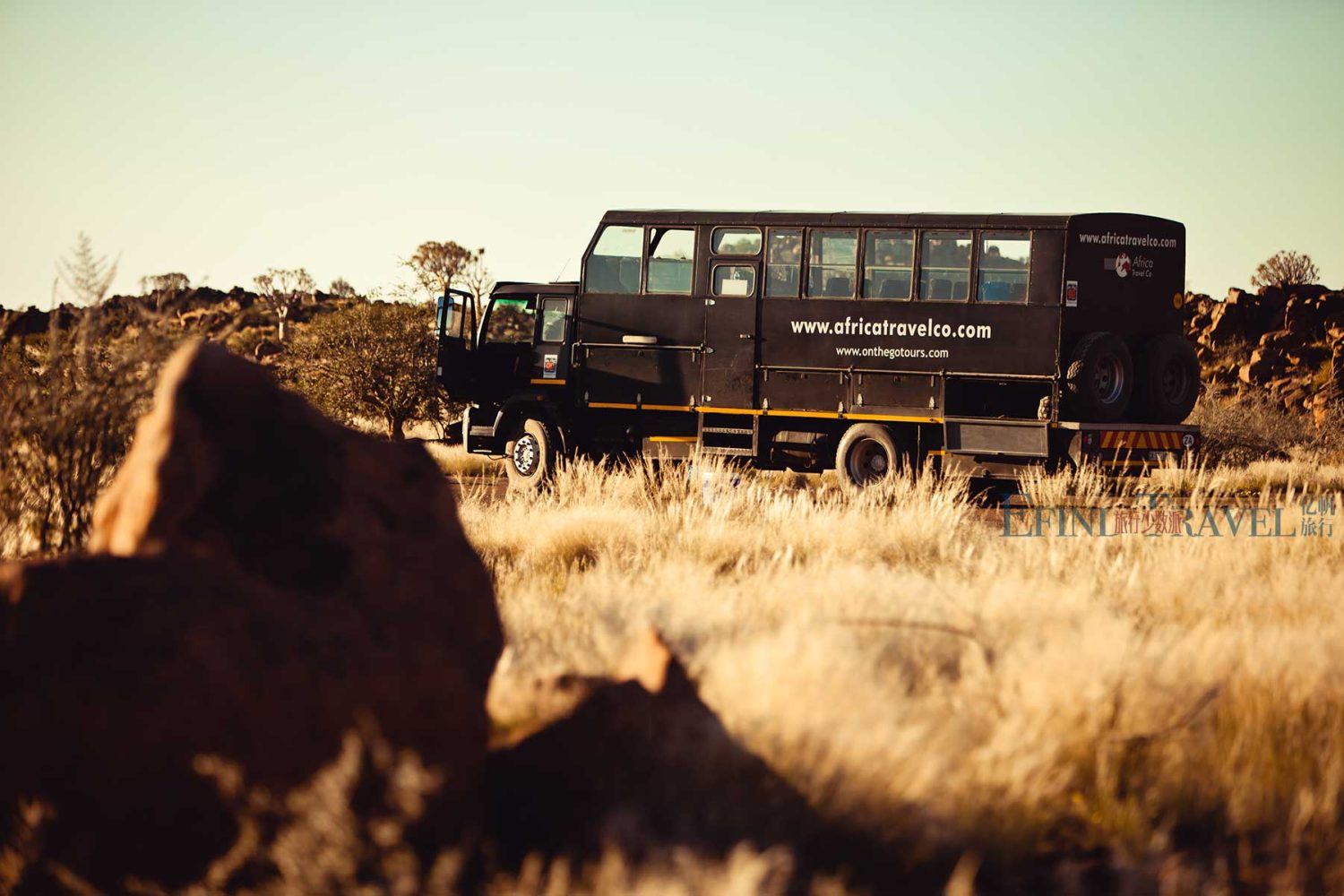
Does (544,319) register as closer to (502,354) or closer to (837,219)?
(502,354)

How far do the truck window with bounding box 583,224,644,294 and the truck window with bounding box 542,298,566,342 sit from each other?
22.6 inches

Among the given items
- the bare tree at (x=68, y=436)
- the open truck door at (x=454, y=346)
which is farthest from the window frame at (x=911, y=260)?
the bare tree at (x=68, y=436)

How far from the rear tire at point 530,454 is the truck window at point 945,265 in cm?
513

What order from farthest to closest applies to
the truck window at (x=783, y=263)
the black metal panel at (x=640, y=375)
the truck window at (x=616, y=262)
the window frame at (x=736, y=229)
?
the truck window at (x=616, y=262) < the black metal panel at (x=640, y=375) < the window frame at (x=736, y=229) < the truck window at (x=783, y=263)

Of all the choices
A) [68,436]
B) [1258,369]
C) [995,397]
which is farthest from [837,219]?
[1258,369]

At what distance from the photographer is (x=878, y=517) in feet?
30.1

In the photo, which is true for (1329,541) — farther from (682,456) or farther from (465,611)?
(682,456)

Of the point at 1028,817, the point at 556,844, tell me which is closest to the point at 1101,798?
the point at 1028,817

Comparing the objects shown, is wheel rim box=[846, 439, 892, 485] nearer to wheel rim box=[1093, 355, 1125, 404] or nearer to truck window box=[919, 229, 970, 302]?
truck window box=[919, 229, 970, 302]

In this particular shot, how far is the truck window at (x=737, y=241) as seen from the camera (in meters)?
15.4

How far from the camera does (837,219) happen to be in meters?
14.9

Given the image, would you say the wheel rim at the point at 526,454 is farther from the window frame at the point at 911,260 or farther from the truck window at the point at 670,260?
the window frame at the point at 911,260

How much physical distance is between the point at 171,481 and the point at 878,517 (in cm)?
623

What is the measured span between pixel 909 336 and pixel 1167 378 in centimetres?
311
